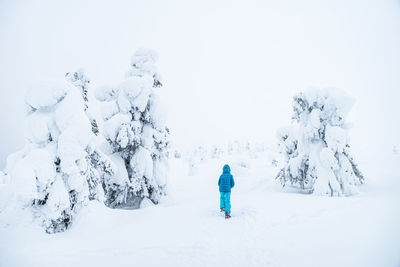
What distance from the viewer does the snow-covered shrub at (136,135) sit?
11867 mm

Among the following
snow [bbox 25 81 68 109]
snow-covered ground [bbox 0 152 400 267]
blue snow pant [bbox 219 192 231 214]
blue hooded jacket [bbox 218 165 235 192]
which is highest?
snow [bbox 25 81 68 109]

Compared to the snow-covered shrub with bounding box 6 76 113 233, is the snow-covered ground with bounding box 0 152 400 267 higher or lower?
lower

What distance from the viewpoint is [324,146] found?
555 inches

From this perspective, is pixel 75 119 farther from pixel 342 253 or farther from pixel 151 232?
pixel 342 253

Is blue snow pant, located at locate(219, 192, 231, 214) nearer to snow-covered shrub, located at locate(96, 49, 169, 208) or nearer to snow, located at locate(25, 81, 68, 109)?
snow-covered shrub, located at locate(96, 49, 169, 208)

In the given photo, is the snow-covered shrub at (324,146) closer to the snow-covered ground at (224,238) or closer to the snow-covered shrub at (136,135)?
the snow-covered ground at (224,238)

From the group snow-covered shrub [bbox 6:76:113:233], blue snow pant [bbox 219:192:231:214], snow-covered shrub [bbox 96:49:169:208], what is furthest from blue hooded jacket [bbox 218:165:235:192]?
snow-covered shrub [bbox 6:76:113:233]

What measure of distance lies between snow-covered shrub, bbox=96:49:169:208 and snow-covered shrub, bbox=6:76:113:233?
382cm

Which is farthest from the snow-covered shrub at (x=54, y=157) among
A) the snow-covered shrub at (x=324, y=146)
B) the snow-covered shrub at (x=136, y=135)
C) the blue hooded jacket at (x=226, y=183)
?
the snow-covered shrub at (x=324, y=146)

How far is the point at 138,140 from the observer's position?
12.2 metres

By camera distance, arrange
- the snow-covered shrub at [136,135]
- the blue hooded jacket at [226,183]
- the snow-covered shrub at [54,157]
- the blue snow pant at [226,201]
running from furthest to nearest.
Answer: the snow-covered shrub at [136,135]
the blue hooded jacket at [226,183]
the blue snow pant at [226,201]
the snow-covered shrub at [54,157]

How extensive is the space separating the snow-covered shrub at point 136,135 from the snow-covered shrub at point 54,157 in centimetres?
382

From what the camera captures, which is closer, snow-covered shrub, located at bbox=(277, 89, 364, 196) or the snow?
the snow

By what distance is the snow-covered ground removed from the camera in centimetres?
507
